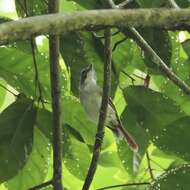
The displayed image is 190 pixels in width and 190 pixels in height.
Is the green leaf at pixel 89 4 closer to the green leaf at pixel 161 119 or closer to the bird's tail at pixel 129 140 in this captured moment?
the green leaf at pixel 161 119

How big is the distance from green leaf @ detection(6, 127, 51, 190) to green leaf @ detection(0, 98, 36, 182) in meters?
0.10

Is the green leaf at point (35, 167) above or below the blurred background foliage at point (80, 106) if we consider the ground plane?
below

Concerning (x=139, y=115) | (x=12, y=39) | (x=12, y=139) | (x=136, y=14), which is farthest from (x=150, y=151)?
(x=12, y=39)

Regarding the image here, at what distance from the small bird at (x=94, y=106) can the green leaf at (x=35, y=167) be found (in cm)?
22

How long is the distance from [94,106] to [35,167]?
0.70m

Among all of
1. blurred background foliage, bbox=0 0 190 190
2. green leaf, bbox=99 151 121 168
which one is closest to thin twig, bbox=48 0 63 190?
blurred background foliage, bbox=0 0 190 190

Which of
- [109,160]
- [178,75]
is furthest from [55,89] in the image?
[109,160]

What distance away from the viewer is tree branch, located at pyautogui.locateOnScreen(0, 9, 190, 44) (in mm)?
1107

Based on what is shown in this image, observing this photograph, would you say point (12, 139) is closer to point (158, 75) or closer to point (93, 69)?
point (93, 69)

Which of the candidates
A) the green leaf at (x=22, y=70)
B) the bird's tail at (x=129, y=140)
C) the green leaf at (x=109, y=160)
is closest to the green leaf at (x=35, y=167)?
the green leaf at (x=22, y=70)

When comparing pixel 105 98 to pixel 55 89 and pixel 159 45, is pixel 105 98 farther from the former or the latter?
pixel 159 45

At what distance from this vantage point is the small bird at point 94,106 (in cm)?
205

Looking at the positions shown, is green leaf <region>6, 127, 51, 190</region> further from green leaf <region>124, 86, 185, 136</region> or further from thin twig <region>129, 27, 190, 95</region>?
thin twig <region>129, 27, 190, 95</region>

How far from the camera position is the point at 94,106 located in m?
2.65
